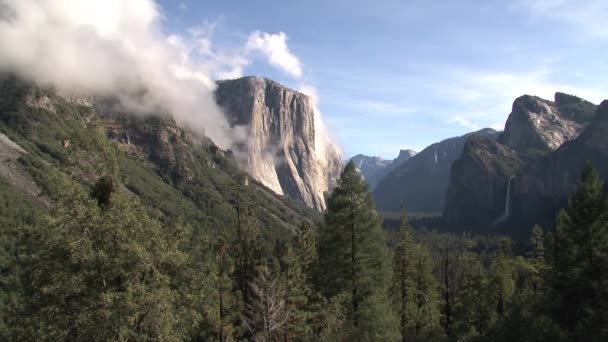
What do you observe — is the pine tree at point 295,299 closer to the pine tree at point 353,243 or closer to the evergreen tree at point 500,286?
the pine tree at point 353,243

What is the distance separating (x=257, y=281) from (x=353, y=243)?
6469mm

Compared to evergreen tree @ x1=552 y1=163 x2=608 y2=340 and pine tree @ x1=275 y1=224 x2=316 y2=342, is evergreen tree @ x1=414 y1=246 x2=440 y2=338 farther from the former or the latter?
pine tree @ x1=275 y1=224 x2=316 y2=342

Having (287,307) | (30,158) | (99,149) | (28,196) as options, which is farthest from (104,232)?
(30,158)

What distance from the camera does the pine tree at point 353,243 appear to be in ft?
92.8

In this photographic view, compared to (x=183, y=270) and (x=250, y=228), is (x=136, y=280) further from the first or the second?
(x=250, y=228)

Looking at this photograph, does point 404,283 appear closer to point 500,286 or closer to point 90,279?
point 500,286

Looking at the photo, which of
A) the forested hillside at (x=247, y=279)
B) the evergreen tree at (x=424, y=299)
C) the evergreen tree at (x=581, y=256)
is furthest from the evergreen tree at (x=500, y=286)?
the evergreen tree at (x=581, y=256)

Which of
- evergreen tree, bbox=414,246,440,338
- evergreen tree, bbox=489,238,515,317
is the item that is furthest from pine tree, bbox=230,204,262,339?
evergreen tree, bbox=489,238,515,317

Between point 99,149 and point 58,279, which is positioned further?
point 99,149

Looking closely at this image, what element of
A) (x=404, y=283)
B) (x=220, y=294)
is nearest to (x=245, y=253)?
(x=220, y=294)

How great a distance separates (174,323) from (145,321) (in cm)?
110

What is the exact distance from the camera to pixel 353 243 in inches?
1114

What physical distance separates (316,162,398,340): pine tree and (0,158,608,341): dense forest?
69 millimetres

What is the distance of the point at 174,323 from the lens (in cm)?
1594
